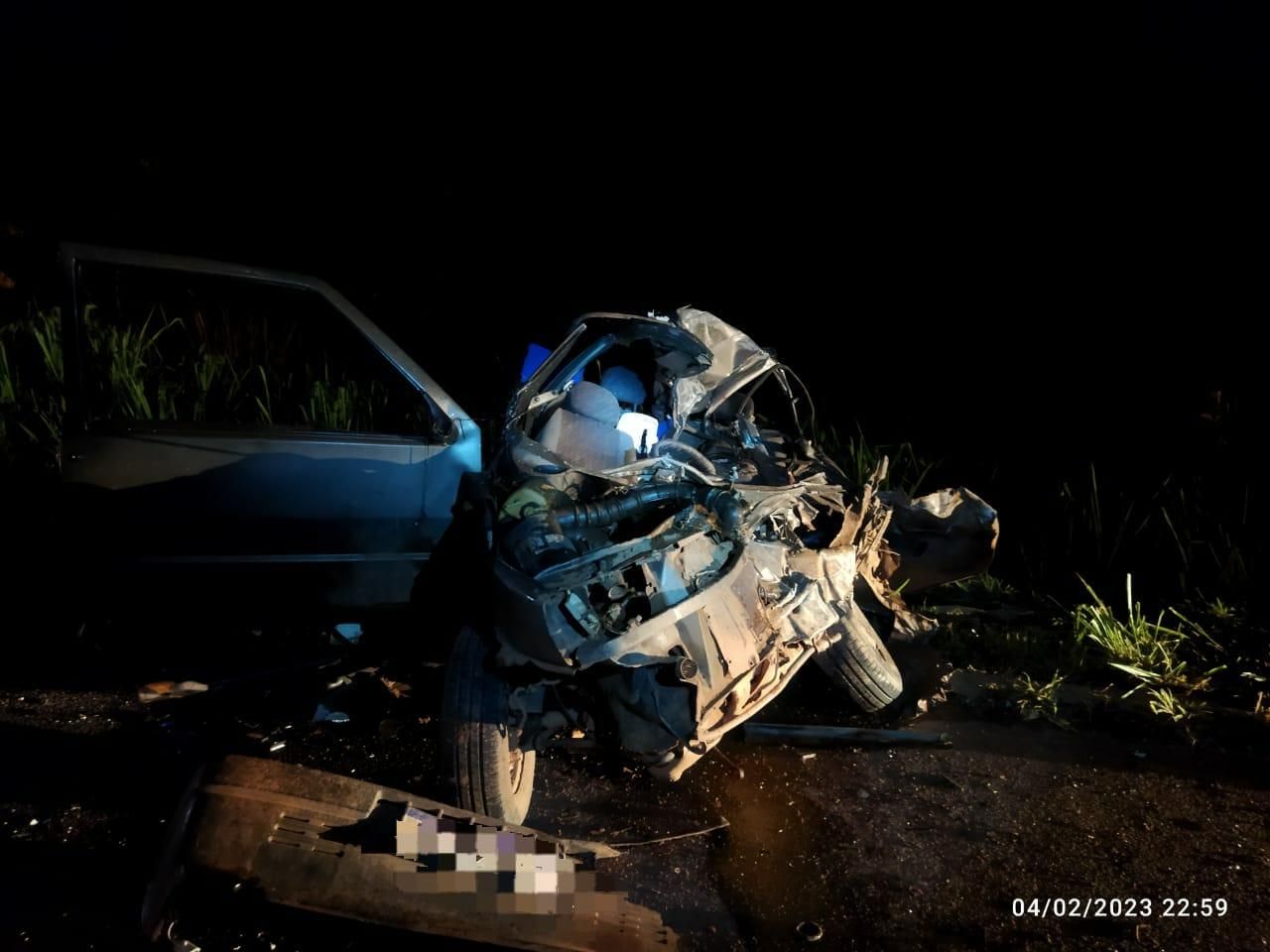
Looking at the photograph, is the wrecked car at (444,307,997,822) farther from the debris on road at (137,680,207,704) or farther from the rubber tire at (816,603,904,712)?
the debris on road at (137,680,207,704)

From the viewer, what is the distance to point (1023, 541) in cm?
605

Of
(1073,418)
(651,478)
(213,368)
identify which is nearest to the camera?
(651,478)

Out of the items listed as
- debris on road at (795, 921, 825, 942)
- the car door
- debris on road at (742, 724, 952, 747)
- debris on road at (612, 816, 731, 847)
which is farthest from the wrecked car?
the car door

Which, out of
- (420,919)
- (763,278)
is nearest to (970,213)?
(763,278)

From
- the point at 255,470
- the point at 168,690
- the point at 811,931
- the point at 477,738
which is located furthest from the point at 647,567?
the point at 168,690

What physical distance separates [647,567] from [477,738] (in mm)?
725

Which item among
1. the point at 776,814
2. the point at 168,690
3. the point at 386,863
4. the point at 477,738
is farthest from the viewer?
the point at 168,690

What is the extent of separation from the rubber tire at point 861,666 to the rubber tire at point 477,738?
143cm

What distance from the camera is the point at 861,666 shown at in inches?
134

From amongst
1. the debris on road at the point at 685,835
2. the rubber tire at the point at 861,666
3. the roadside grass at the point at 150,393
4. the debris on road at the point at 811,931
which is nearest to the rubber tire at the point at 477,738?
the debris on road at the point at 685,835

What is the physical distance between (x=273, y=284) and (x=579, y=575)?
204 centimetres

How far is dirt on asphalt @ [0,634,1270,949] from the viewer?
2.33m

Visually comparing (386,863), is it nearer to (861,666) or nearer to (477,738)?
(477,738)

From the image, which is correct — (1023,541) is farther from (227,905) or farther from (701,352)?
(227,905)
